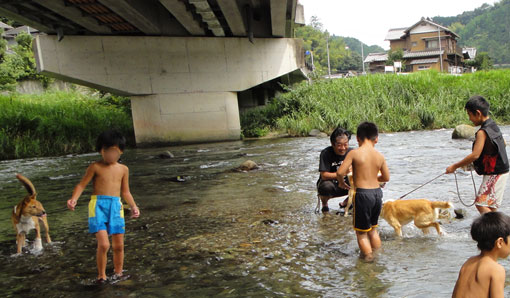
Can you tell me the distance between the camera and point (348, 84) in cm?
2606

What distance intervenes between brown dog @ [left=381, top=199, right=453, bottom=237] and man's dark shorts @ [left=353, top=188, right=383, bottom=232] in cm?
86

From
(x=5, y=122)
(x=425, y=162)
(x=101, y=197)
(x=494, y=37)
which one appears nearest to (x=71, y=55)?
(x=5, y=122)

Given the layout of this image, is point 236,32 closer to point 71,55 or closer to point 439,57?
point 71,55

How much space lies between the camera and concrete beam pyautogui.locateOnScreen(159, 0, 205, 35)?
16.2 metres

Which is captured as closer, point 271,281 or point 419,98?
point 271,281

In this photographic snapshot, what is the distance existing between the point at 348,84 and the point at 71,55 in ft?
48.1

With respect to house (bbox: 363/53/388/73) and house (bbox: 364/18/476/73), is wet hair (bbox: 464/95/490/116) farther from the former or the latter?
house (bbox: 363/53/388/73)

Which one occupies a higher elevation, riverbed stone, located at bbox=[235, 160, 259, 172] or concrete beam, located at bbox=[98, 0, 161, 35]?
concrete beam, located at bbox=[98, 0, 161, 35]

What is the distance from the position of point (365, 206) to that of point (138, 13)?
47.7 ft

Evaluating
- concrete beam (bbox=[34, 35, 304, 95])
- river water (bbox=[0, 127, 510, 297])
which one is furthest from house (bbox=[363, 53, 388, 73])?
river water (bbox=[0, 127, 510, 297])

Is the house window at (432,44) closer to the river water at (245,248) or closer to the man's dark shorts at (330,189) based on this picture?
the river water at (245,248)

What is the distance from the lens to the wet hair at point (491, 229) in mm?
2783

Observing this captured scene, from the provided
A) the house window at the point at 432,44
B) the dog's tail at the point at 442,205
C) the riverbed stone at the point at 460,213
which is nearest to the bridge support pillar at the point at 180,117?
the riverbed stone at the point at 460,213

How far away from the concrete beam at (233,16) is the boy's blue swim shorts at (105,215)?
1271cm
